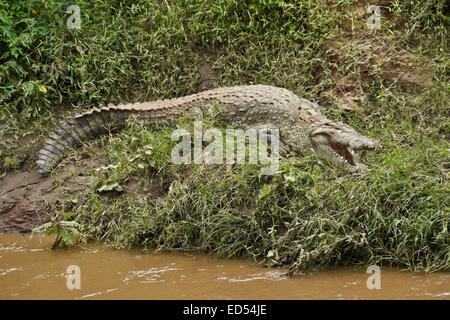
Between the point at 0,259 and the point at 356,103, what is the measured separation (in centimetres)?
424

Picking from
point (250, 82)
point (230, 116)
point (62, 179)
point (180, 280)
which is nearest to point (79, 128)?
point (62, 179)

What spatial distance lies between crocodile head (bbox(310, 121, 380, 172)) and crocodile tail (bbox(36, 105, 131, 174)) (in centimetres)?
227

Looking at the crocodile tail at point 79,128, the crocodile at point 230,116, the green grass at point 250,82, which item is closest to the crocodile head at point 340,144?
the crocodile at point 230,116

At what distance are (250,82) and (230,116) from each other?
86 centimetres

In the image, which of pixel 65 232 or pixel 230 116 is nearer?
pixel 65 232

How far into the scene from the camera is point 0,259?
4.75m

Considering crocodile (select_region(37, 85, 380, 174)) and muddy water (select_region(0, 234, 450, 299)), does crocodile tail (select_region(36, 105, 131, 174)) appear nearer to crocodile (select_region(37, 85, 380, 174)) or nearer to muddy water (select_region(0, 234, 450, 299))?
crocodile (select_region(37, 85, 380, 174))

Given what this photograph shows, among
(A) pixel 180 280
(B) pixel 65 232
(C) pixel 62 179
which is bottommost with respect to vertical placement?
(A) pixel 180 280

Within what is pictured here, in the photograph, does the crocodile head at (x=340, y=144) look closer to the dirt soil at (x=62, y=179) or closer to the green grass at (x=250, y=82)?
the green grass at (x=250, y=82)

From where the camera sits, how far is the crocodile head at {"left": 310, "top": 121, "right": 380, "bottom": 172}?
5.23m

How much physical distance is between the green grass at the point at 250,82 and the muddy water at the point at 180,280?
16cm

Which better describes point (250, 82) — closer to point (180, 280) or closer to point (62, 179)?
point (62, 179)

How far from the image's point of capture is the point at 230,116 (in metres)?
6.40

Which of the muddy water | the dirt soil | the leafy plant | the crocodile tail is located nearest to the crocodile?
the crocodile tail
